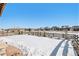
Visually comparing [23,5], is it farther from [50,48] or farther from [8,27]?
[50,48]

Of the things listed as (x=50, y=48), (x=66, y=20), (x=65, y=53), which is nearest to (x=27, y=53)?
(x=50, y=48)

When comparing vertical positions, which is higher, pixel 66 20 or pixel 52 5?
pixel 52 5

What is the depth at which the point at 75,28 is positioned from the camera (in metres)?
1.94

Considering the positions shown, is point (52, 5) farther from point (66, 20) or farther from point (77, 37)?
point (77, 37)

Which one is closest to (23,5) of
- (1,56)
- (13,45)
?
(13,45)

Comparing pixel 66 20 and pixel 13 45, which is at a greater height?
pixel 66 20

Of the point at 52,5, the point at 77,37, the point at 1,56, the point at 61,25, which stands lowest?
the point at 1,56

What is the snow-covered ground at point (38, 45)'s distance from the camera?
6.47 ft

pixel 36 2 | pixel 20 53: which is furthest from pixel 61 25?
pixel 20 53

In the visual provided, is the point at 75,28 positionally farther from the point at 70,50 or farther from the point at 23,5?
the point at 23,5

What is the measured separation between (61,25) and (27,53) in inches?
17.4

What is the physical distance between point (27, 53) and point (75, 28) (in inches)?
21.2

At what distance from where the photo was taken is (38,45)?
1.99 m

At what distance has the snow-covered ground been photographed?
1.97 meters
